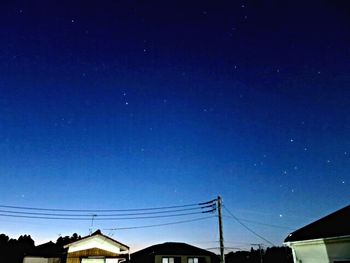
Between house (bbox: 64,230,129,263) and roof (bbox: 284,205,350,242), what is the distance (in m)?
17.7

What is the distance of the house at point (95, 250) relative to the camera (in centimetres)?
2497

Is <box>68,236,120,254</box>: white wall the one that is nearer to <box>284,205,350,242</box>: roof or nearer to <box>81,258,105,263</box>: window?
<box>81,258,105,263</box>: window

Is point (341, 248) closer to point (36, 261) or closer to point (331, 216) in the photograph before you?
point (331, 216)

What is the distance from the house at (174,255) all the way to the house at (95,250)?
305 inches

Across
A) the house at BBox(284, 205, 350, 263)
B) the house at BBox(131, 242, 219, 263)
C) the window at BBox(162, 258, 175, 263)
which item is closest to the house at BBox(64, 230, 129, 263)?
the house at BBox(131, 242, 219, 263)

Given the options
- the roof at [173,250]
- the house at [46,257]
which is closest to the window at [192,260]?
the roof at [173,250]

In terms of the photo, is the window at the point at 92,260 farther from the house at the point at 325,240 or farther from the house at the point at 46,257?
the house at the point at 325,240

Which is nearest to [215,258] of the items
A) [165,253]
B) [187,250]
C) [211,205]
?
[187,250]

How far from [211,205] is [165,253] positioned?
1306cm

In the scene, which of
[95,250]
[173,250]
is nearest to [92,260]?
[95,250]

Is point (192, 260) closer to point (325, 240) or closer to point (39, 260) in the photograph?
point (39, 260)

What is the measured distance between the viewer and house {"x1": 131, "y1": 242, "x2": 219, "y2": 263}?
114 ft

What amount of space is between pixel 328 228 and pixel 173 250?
85.6 feet

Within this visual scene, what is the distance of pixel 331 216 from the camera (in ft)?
45.8
